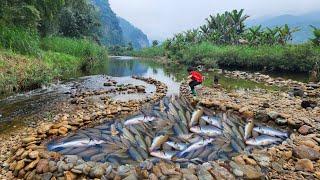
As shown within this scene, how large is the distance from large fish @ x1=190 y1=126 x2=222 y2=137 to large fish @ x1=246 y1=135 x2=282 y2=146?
873 millimetres

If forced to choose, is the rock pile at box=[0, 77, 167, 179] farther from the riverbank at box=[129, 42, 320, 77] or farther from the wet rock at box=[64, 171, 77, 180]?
the riverbank at box=[129, 42, 320, 77]

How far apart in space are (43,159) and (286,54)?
2682 centimetres

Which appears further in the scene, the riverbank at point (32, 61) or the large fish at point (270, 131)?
the riverbank at point (32, 61)

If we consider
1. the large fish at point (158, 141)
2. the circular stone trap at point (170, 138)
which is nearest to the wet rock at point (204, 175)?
the circular stone trap at point (170, 138)

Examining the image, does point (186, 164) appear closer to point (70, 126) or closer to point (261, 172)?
point (261, 172)

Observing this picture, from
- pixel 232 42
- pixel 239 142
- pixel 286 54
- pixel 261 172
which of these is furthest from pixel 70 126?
pixel 232 42

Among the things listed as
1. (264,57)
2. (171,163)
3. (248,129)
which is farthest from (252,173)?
(264,57)

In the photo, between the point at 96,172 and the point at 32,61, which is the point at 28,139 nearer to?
the point at 96,172

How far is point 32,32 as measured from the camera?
79.4 feet

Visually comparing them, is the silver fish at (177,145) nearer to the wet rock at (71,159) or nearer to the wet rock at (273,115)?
the wet rock at (71,159)

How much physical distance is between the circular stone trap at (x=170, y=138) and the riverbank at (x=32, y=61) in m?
7.37

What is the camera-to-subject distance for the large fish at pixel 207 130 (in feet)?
31.7

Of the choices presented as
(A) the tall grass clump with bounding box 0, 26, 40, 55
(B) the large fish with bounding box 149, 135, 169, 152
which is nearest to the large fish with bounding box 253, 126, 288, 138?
(B) the large fish with bounding box 149, 135, 169, 152

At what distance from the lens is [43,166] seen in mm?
7137
